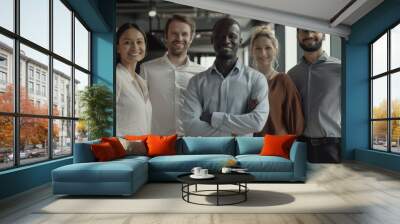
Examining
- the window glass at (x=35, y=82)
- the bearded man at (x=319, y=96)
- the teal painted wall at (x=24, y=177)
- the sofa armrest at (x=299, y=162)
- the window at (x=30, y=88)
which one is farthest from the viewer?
the bearded man at (x=319, y=96)

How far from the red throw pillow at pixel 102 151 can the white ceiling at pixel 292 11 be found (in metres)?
3.99

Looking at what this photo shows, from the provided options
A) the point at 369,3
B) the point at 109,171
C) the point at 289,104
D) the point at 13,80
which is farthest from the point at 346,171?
the point at 13,80

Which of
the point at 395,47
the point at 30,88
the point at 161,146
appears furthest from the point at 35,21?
the point at 395,47

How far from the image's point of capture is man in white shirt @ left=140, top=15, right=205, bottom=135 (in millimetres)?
8633

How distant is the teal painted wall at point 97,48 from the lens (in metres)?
5.72

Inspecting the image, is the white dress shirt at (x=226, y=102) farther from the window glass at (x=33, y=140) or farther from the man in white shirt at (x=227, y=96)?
the window glass at (x=33, y=140)

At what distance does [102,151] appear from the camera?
5.73m

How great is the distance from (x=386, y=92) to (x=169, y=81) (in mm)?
4853

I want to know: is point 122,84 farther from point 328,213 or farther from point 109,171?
point 328,213

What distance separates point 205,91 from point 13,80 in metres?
4.37

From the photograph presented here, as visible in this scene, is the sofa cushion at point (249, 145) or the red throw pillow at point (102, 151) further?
the sofa cushion at point (249, 145)

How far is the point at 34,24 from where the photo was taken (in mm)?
5906

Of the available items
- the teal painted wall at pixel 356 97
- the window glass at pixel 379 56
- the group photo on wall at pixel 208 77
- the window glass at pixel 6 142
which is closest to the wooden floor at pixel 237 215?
the window glass at pixel 6 142

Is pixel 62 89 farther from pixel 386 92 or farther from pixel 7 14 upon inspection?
pixel 386 92
